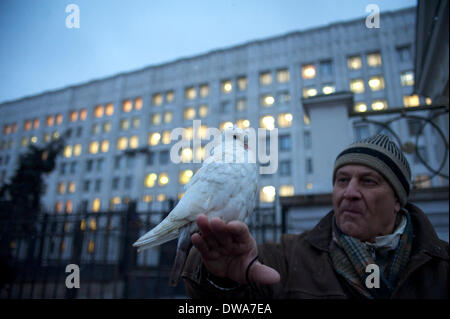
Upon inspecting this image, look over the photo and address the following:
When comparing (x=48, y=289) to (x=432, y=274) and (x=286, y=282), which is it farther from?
(x=432, y=274)

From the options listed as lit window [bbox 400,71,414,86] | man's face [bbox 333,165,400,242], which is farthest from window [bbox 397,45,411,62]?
man's face [bbox 333,165,400,242]

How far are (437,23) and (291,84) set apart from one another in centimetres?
3129

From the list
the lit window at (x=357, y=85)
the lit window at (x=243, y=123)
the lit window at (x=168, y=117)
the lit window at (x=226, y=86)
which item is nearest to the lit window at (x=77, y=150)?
the lit window at (x=168, y=117)

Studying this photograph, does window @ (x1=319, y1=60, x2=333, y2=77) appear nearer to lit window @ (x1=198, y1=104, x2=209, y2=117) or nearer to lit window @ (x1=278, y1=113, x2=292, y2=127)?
lit window @ (x1=278, y1=113, x2=292, y2=127)

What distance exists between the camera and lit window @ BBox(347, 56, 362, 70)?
33.1 metres

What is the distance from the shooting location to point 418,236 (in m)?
1.91

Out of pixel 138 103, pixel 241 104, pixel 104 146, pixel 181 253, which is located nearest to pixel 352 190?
pixel 181 253

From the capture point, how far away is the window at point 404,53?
103 ft

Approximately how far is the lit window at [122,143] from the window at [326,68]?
31217 millimetres

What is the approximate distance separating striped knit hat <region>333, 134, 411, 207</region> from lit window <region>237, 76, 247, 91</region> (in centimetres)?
3664

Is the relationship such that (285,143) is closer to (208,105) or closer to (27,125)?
(208,105)

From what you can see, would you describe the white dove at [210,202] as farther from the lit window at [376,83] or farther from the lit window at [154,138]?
the lit window at [154,138]

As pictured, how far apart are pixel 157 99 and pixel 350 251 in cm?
4389
